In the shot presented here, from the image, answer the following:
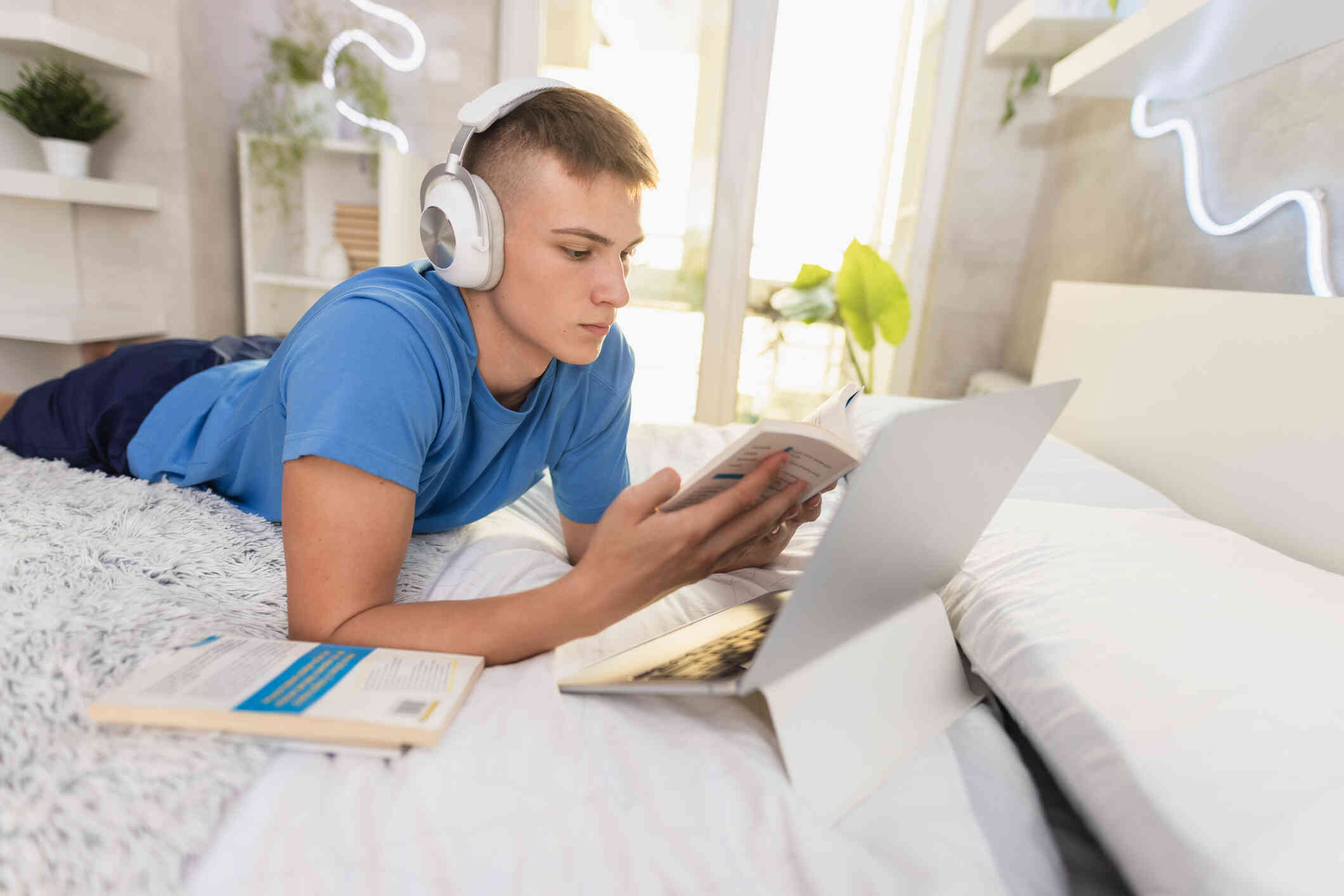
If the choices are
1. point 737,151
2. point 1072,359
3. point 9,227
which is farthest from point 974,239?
point 9,227

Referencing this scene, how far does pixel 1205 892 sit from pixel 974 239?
2.65 metres

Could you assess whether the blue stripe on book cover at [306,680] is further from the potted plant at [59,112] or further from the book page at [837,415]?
the potted plant at [59,112]

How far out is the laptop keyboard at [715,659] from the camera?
1.74 ft

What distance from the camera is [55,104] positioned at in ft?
7.00

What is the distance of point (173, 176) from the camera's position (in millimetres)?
2414

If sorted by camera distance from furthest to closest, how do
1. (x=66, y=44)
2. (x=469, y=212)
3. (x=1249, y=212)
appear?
(x=66, y=44) → (x=1249, y=212) → (x=469, y=212)

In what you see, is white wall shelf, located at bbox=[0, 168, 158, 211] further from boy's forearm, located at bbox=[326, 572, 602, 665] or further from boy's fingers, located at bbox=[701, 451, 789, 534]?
boy's fingers, located at bbox=[701, 451, 789, 534]

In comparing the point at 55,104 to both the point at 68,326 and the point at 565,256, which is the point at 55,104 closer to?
the point at 68,326

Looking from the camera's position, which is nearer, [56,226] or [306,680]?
[306,680]

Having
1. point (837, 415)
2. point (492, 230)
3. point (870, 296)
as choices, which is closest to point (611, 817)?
point (837, 415)

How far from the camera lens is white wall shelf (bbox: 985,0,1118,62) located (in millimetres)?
2010

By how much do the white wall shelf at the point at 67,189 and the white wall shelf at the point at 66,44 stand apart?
1.15 ft

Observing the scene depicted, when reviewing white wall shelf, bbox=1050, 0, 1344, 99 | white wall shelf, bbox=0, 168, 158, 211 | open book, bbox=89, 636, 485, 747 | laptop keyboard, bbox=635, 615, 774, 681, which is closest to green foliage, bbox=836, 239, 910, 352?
white wall shelf, bbox=1050, 0, 1344, 99

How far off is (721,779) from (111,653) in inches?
18.1
